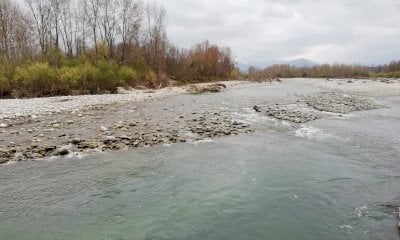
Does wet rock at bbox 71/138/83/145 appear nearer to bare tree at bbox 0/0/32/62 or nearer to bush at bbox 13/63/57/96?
bush at bbox 13/63/57/96

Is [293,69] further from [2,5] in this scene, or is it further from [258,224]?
[258,224]

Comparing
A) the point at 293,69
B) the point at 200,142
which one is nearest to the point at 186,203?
the point at 200,142

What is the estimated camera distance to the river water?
→ 248 inches

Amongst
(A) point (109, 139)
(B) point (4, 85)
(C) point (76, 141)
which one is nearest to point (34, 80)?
(B) point (4, 85)

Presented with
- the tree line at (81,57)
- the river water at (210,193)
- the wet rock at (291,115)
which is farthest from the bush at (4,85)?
the wet rock at (291,115)

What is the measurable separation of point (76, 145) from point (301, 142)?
30.6 feet

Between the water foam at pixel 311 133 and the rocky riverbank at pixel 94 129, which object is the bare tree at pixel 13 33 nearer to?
the rocky riverbank at pixel 94 129

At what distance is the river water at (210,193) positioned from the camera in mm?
6297

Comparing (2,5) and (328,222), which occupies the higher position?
(2,5)

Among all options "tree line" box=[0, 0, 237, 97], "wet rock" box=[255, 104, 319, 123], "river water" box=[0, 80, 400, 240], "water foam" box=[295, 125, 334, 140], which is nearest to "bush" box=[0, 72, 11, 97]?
"tree line" box=[0, 0, 237, 97]

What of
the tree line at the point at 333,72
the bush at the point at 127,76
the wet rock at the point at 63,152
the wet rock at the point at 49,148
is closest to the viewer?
the wet rock at the point at 63,152

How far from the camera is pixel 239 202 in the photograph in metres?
7.55

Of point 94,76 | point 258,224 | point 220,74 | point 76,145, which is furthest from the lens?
point 220,74

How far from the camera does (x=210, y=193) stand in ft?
26.5
